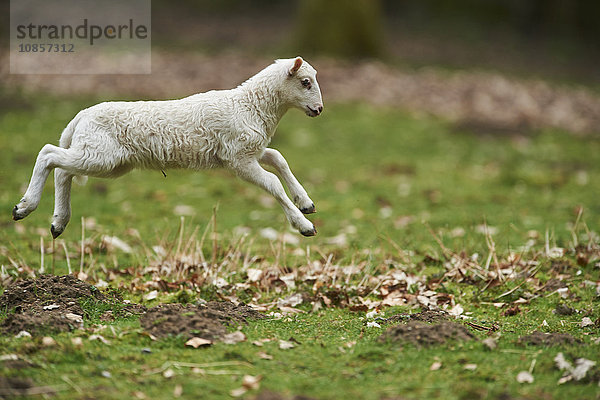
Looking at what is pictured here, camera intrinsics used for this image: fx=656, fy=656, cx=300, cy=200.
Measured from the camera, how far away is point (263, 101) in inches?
209

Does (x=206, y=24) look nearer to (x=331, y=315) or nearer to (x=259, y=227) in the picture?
(x=259, y=227)

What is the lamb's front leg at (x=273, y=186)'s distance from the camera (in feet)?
17.0

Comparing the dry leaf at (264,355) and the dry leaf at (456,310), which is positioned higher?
the dry leaf at (264,355)

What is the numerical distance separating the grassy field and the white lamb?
3.91 ft

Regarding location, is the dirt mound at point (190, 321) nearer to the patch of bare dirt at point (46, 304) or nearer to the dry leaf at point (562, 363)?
the patch of bare dirt at point (46, 304)

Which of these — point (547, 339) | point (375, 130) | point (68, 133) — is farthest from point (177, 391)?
point (375, 130)

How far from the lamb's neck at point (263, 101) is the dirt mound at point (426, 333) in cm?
189

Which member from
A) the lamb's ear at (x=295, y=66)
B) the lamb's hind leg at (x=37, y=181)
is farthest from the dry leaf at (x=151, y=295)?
the lamb's ear at (x=295, y=66)

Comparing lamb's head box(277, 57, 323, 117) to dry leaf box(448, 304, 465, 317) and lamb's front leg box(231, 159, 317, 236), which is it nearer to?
lamb's front leg box(231, 159, 317, 236)

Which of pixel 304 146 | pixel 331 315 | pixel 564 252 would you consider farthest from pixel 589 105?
pixel 331 315

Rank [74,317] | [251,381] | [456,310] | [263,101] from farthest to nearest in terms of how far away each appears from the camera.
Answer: [456,310] → [263,101] → [74,317] → [251,381]

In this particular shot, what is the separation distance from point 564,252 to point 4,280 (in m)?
5.92

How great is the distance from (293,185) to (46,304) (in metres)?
2.19

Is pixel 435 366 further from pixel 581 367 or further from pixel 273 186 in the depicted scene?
pixel 273 186
